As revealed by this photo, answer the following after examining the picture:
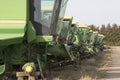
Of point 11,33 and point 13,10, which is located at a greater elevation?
point 13,10

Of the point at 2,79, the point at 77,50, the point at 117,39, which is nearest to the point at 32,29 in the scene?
the point at 2,79

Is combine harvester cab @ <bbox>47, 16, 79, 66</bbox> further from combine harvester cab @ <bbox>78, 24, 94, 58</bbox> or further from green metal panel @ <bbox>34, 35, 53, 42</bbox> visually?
combine harvester cab @ <bbox>78, 24, 94, 58</bbox>

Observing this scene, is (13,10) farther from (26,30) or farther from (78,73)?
(78,73)

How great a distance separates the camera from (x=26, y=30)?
11750 millimetres

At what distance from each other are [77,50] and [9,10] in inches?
546

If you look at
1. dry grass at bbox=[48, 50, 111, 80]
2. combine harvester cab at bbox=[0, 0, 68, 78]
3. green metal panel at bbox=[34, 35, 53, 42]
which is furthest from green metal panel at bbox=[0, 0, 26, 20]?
dry grass at bbox=[48, 50, 111, 80]

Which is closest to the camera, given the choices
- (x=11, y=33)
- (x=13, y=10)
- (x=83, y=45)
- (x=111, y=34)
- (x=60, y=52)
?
(x=11, y=33)

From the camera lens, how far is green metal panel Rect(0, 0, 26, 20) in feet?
38.2

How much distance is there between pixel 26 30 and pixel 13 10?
603mm

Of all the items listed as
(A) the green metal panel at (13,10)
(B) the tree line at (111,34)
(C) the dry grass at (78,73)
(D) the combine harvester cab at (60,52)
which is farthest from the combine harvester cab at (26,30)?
(B) the tree line at (111,34)

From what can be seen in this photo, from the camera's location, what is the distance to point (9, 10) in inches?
460

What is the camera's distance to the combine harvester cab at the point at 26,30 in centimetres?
1154

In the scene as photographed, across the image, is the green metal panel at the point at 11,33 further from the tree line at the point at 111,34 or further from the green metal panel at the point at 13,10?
the tree line at the point at 111,34

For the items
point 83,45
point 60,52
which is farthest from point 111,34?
point 60,52
